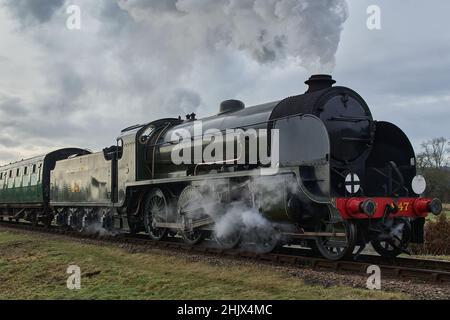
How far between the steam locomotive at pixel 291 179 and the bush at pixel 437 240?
6.84 meters

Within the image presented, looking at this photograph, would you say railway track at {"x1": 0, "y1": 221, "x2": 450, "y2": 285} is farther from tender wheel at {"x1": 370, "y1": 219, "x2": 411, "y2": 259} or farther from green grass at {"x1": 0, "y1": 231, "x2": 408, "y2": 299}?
green grass at {"x1": 0, "y1": 231, "x2": 408, "y2": 299}

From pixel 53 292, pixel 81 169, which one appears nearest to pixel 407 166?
pixel 53 292

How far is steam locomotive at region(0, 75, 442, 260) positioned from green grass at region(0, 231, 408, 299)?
4.01ft

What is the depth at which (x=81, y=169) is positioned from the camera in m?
17.2

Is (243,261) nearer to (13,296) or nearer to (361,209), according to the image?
(361,209)

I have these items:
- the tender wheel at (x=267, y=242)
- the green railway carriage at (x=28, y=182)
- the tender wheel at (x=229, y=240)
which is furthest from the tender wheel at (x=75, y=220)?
the tender wheel at (x=267, y=242)

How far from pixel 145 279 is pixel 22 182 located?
57.9 ft

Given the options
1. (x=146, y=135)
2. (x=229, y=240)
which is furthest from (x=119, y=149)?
(x=229, y=240)

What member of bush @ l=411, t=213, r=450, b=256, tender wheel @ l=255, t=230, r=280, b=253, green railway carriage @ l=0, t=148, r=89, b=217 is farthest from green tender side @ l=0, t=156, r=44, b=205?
bush @ l=411, t=213, r=450, b=256

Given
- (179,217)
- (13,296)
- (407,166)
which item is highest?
(407,166)

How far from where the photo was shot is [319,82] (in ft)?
33.1

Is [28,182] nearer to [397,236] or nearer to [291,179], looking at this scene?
[291,179]

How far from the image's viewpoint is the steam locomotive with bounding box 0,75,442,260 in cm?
886

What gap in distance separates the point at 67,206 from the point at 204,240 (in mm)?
7438
